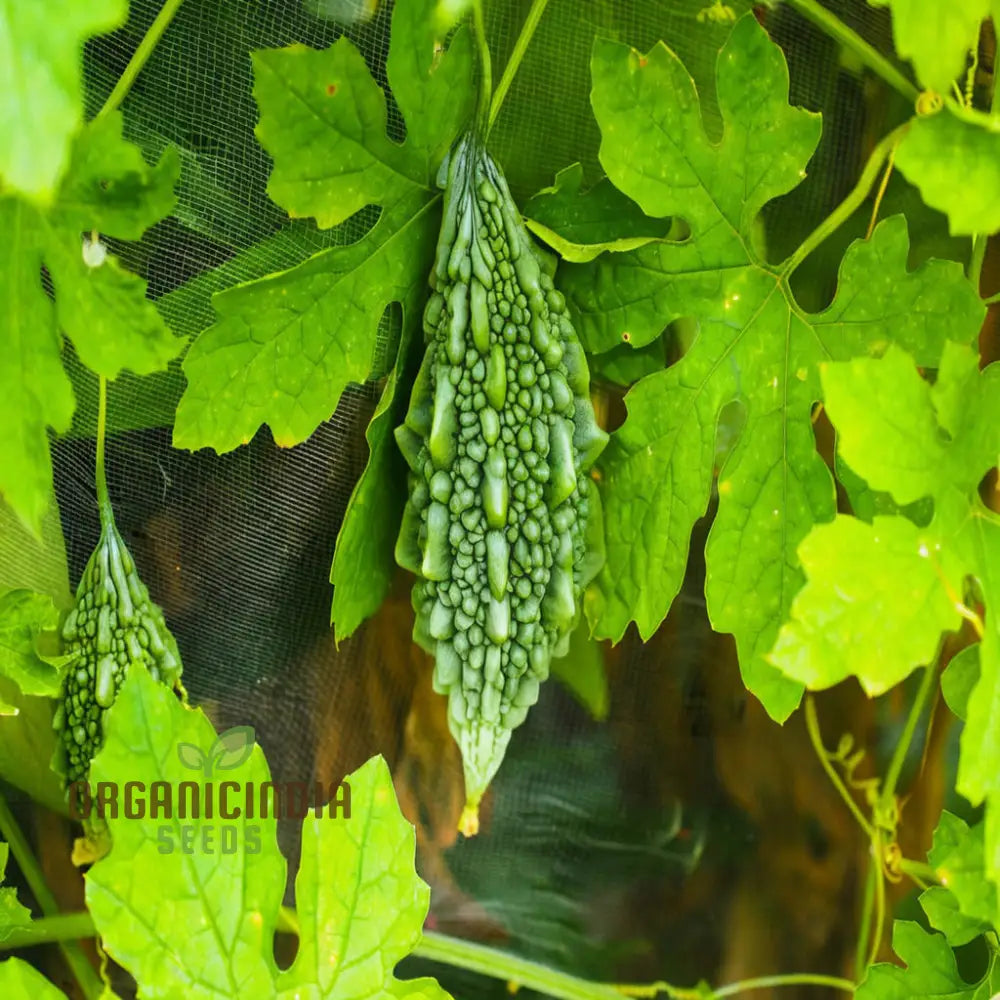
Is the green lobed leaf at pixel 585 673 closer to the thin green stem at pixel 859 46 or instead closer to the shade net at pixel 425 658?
the shade net at pixel 425 658

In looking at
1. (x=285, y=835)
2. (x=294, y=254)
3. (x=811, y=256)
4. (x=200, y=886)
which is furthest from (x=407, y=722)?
(x=811, y=256)

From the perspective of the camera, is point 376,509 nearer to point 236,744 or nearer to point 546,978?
point 236,744

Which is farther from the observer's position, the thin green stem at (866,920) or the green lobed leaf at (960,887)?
the thin green stem at (866,920)

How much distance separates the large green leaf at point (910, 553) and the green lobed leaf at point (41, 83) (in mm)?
427

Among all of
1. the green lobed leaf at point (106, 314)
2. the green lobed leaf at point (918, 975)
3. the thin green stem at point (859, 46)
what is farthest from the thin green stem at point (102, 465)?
the green lobed leaf at point (918, 975)

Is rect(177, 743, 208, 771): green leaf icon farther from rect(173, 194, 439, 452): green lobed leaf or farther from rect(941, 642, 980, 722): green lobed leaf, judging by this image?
rect(941, 642, 980, 722): green lobed leaf

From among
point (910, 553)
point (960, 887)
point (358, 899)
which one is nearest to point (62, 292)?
point (358, 899)

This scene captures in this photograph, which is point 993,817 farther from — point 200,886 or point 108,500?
point 108,500

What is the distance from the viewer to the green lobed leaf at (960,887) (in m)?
0.76

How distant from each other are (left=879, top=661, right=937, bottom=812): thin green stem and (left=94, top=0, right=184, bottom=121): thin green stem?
37.4 inches

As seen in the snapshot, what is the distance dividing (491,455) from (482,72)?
299mm

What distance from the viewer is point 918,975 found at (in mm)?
847

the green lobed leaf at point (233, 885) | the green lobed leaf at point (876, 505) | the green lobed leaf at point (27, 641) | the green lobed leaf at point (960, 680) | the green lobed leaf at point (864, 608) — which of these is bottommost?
the green lobed leaf at point (233, 885)

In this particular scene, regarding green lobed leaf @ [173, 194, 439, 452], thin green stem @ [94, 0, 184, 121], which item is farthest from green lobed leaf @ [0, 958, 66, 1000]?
thin green stem @ [94, 0, 184, 121]
